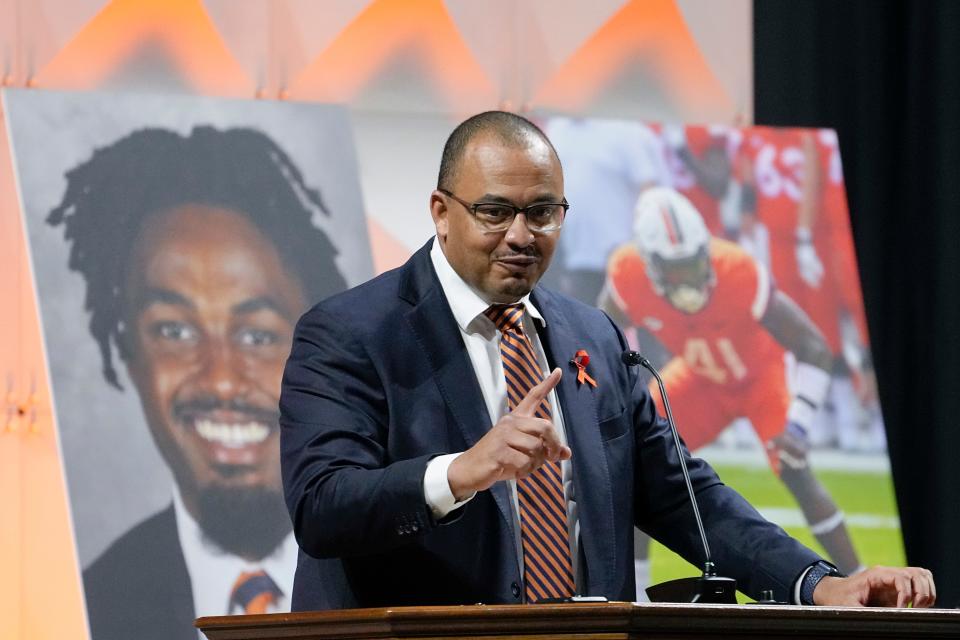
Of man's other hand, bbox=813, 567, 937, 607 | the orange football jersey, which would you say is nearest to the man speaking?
man's other hand, bbox=813, 567, 937, 607

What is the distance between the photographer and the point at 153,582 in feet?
12.2

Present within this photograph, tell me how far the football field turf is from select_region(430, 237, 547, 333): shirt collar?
5.37 ft

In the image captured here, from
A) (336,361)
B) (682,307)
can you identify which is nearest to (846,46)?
(682,307)

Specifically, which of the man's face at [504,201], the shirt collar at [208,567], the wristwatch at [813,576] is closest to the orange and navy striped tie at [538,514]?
the man's face at [504,201]

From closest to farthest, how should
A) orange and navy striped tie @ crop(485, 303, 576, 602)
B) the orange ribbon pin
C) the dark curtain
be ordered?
orange and navy striped tie @ crop(485, 303, 576, 602) → the orange ribbon pin → the dark curtain

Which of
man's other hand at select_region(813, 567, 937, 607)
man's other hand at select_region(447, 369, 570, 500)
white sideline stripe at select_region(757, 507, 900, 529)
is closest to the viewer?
man's other hand at select_region(447, 369, 570, 500)

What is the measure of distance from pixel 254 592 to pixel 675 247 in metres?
1.56

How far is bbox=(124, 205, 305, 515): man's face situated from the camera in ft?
12.5

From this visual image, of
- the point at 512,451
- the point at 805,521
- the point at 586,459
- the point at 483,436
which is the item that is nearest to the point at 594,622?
the point at 512,451

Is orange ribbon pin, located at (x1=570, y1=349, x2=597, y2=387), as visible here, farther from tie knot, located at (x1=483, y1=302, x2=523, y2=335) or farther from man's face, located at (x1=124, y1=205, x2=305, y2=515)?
man's face, located at (x1=124, y1=205, x2=305, y2=515)

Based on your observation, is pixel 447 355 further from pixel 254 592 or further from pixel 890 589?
pixel 254 592

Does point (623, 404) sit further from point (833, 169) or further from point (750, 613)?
point (833, 169)

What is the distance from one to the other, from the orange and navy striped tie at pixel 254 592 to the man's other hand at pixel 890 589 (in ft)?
5.82

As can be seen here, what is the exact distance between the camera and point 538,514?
2.54 m
